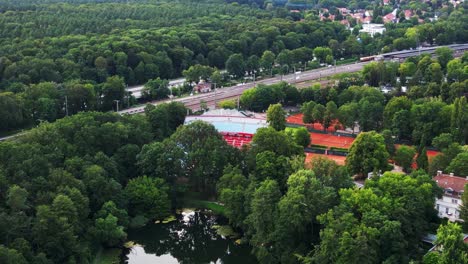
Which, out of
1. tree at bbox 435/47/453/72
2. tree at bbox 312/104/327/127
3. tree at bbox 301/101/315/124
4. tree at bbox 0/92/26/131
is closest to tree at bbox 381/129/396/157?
tree at bbox 312/104/327/127

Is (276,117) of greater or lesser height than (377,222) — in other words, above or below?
below

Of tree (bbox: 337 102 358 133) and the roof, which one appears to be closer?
the roof

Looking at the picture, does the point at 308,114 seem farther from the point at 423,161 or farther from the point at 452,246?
the point at 452,246

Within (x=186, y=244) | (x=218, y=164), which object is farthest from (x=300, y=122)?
(x=186, y=244)

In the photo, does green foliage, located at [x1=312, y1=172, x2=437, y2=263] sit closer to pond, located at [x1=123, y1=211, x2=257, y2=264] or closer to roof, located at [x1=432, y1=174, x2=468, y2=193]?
roof, located at [x1=432, y1=174, x2=468, y2=193]

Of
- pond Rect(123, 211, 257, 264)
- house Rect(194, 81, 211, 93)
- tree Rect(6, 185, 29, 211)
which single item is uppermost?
tree Rect(6, 185, 29, 211)

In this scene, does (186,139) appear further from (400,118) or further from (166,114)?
(400,118)

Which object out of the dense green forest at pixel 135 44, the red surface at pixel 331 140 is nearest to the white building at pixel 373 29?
the dense green forest at pixel 135 44
